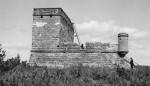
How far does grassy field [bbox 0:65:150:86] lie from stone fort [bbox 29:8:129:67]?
9.56 feet

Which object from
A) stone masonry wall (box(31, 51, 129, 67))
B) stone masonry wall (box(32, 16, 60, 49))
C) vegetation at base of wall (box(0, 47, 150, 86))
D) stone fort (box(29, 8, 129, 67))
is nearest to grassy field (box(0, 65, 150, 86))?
vegetation at base of wall (box(0, 47, 150, 86))

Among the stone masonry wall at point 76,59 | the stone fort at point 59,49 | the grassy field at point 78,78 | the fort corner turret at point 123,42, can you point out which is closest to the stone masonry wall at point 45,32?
the stone fort at point 59,49

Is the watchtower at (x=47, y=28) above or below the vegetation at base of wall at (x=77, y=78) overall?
above

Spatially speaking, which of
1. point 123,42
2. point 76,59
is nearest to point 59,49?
point 76,59

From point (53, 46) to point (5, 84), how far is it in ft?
27.5

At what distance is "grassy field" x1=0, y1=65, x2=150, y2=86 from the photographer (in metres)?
16.1

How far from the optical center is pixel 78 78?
18047 millimetres

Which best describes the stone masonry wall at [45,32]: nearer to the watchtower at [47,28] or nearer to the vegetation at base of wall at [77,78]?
the watchtower at [47,28]

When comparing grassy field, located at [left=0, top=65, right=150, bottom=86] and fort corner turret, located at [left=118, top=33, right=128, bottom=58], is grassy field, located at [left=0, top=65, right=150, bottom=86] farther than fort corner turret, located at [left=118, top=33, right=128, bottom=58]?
No

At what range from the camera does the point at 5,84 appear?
51.9 feet

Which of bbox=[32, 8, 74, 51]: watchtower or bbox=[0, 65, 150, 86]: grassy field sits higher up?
bbox=[32, 8, 74, 51]: watchtower

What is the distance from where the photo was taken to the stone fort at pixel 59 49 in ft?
74.0

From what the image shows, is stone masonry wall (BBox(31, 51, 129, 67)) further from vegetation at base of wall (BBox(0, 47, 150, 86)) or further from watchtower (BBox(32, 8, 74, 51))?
vegetation at base of wall (BBox(0, 47, 150, 86))

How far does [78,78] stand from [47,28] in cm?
765
